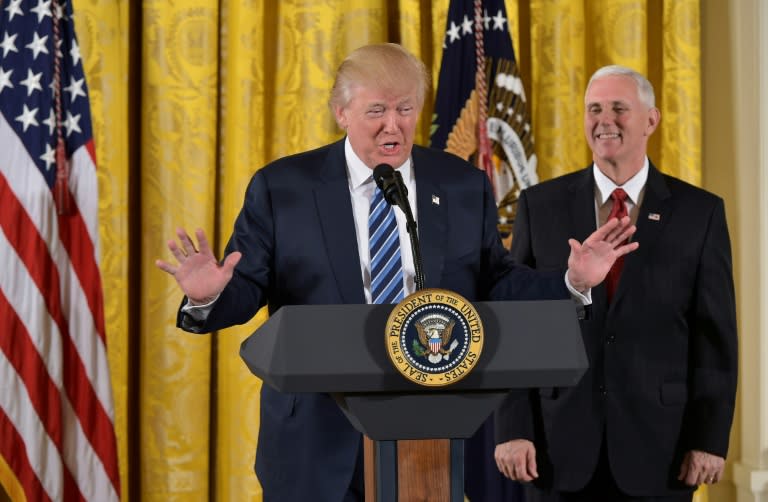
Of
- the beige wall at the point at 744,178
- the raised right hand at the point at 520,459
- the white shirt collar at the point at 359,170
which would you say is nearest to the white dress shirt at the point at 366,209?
the white shirt collar at the point at 359,170

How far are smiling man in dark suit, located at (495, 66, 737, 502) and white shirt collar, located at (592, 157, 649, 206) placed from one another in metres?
0.06

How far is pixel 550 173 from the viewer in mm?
4277

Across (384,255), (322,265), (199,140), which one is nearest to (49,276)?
(199,140)

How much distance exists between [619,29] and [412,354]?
318cm

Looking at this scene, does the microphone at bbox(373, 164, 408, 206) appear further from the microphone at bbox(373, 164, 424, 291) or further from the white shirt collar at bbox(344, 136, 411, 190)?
the white shirt collar at bbox(344, 136, 411, 190)

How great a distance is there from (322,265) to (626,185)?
44.0 inches

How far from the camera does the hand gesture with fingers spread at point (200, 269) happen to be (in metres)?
1.82

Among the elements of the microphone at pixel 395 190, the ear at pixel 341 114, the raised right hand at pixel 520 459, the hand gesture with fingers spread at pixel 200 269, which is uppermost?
the ear at pixel 341 114

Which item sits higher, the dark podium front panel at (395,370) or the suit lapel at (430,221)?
the suit lapel at (430,221)

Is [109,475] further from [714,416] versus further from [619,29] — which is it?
[619,29]

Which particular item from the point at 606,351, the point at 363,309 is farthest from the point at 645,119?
the point at 363,309

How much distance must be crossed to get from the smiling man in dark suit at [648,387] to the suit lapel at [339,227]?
0.82m

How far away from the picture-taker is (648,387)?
2738mm

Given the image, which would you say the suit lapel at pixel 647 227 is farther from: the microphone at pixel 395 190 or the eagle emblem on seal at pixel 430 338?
the eagle emblem on seal at pixel 430 338
